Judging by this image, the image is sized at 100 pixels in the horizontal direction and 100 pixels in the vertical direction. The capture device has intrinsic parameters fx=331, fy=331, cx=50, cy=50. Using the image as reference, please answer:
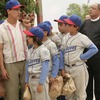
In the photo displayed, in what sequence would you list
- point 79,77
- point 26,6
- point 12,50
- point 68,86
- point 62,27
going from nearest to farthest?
point 12,50 < point 68,86 < point 79,77 < point 62,27 < point 26,6

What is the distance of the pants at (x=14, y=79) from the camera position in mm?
4715

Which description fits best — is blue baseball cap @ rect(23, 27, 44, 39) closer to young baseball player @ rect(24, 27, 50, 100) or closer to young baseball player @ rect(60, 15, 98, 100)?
young baseball player @ rect(24, 27, 50, 100)

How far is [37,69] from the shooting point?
444 centimetres

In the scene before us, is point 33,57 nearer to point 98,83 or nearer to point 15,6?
point 15,6

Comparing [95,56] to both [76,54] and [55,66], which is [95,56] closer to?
[76,54]

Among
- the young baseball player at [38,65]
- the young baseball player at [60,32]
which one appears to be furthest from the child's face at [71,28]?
the young baseball player at [38,65]

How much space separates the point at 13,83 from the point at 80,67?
1015 mm

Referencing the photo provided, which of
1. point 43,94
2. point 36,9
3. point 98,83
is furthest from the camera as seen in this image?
point 36,9

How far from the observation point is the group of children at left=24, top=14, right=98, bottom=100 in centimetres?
443

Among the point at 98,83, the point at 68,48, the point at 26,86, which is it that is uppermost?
the point at 68,48

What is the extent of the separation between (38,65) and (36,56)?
0.12 meters

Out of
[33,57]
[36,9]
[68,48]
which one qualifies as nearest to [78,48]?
[68,48]

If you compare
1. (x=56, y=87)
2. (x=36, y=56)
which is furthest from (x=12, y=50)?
(x=56, y=87)

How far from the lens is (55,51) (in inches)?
187
